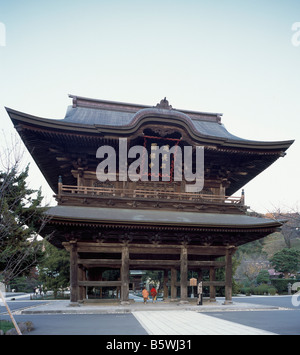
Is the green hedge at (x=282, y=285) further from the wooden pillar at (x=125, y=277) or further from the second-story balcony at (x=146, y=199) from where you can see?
the wooden pillar at (x=125, y=277)

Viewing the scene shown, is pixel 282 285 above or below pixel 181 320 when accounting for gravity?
below

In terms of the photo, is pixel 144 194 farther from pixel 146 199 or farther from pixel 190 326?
pixel 190 326

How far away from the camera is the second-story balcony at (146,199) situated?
16688 millimetres

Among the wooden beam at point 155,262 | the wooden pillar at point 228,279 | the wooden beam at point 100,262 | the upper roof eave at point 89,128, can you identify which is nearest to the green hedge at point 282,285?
the wooden pillar at point 228,279

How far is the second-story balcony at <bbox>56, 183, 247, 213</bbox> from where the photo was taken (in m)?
16.7

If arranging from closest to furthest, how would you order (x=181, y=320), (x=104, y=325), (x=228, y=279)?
(x=104, y=325) → (x=181, y=320) → (x=228, y=279)

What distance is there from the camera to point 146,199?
17.3 meters

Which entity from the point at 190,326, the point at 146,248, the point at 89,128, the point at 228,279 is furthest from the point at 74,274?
the point at 228,279

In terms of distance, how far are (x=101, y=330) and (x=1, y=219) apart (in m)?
4.98

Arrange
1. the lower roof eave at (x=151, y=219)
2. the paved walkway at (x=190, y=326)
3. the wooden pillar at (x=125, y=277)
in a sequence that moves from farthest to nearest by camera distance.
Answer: the wooden pillar at (x=125, y=277), the lower roof eave at (x=151, y=219), the paved walkway at (x=190, y=326)

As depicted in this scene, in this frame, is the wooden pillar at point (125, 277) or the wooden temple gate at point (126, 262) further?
the wooden pillar at point (125, 277)
